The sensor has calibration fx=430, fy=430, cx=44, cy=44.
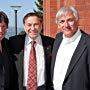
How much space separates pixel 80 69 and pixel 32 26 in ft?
2.93

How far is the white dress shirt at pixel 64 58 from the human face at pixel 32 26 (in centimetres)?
43

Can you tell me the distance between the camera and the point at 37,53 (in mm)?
5582

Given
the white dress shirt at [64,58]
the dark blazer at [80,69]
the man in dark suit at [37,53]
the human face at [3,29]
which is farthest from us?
the man in dark suit at [37,53]

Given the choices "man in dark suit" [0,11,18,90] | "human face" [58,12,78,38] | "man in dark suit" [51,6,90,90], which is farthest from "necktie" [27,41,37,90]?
"human face" [58,12,78,38]

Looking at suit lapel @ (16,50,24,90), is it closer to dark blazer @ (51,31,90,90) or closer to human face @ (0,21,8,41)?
human face @ (0,21,8,41)

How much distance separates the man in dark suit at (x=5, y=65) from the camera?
540 cm

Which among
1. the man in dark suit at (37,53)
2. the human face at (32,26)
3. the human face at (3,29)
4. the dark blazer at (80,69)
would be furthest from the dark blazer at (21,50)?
the dark blazer at (80,69)

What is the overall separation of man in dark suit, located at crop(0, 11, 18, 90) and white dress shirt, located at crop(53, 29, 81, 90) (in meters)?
0.64

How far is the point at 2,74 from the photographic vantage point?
5398 mm

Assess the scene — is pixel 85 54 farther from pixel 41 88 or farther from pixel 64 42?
pixel 41 88

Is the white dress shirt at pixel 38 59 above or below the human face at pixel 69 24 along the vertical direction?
below

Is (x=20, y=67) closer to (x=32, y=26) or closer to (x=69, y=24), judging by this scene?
(x=32, y=26)

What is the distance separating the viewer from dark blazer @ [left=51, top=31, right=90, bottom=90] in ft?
16.2

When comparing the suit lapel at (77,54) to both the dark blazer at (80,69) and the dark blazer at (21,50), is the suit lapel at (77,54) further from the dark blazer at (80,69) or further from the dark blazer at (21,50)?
the dark blazer at (21,50)
